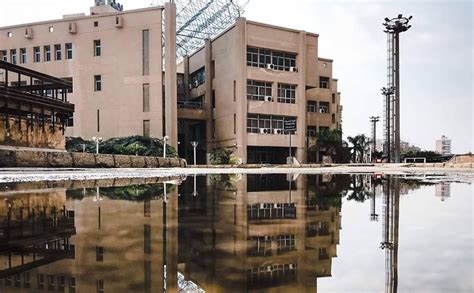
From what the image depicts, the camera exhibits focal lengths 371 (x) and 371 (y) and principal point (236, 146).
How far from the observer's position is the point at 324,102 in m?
58.6

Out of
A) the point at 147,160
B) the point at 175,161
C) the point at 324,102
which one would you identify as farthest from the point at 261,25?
the point at 147,160

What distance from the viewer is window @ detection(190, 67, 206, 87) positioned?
57.7 metres

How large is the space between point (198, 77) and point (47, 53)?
71.7 ft

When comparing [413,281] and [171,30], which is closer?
[413,281]

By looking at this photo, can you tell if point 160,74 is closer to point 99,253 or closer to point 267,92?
point 267,92

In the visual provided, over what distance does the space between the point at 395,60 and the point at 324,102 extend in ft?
45.2

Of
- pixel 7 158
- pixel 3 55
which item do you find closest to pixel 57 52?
pixel 3 55

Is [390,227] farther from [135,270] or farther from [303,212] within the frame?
[135,270]

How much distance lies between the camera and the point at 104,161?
62.3 ft

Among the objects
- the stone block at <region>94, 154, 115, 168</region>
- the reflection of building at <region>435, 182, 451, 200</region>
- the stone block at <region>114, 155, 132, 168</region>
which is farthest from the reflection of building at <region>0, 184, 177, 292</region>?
the stone block at <region>114, 155, 132, 168</region>

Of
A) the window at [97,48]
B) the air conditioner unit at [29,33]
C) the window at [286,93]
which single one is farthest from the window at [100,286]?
the air conditioner unit at [29,33]

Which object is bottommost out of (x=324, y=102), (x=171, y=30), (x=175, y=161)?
(x=175, y=161)

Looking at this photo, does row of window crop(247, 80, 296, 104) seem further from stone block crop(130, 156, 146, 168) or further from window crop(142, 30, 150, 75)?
stone block crop(130, 156, 146, 168)

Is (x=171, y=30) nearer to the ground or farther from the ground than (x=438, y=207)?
farther from the ground
